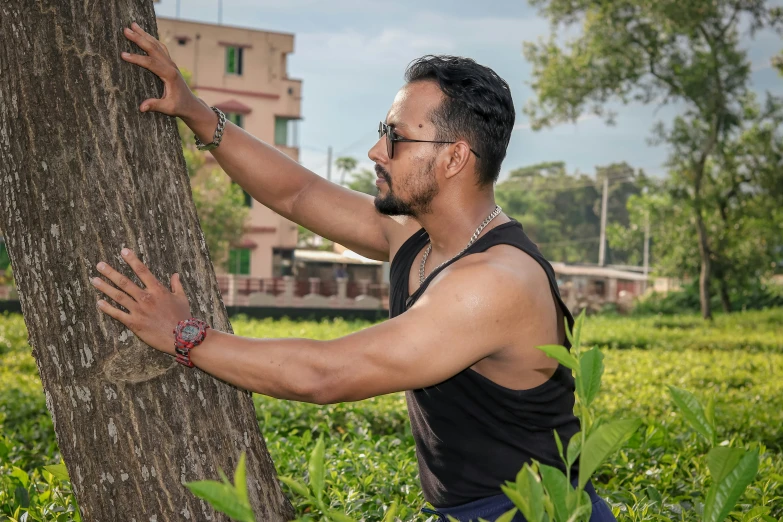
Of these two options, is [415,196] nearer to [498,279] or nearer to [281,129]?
[498,279]

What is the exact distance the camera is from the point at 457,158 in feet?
8.13

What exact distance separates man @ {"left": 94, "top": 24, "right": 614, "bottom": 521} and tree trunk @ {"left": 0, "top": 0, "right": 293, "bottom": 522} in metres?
0.08

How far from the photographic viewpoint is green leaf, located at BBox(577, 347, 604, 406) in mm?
1310

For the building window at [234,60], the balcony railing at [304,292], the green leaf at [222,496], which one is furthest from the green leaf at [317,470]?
the building window at [234,60]

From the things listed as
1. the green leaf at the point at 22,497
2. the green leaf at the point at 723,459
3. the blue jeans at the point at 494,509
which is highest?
the green leaf at the point at 723,459

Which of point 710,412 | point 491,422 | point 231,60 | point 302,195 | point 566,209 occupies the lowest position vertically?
point 566,209

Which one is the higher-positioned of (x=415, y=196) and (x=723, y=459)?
(x=415, y=196)

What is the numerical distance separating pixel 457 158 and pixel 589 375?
1.25 metres

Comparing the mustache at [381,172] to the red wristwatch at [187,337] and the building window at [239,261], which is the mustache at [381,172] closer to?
the red wristwatch at [187,337]

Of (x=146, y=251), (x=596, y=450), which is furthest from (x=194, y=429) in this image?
(x=596, y=450)

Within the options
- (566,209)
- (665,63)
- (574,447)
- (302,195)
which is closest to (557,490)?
(574,447)

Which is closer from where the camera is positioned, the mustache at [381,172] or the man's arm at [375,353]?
the man's arm at [375,353]

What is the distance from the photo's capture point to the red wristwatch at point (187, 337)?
2.03 metres

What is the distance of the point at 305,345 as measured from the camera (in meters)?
2.01
